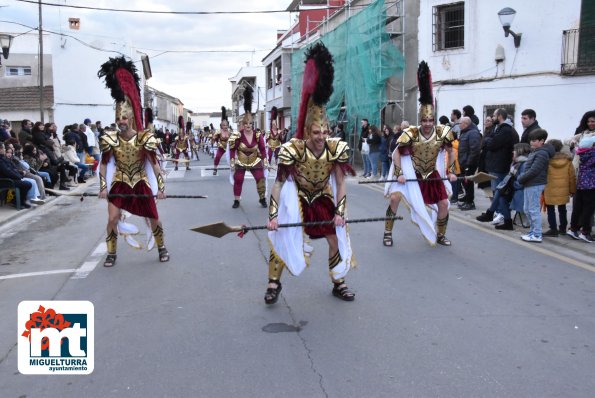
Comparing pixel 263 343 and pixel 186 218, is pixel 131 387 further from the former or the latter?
pixel 186 218

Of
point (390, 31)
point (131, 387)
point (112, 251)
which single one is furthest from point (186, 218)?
point (390, 31)

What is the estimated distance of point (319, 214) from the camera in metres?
5.25

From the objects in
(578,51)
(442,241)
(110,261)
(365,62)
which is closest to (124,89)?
(110,261)

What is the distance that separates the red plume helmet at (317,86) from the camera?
16.3 ft

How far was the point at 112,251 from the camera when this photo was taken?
22.5 feet

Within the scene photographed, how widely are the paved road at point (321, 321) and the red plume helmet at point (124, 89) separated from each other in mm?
1820

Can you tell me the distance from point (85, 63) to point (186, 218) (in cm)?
2758

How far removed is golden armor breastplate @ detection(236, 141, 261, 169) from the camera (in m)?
11.7

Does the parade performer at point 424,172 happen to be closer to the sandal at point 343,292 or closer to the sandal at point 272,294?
the sandal at point 343,292

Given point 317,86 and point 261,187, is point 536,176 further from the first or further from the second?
point 261,187

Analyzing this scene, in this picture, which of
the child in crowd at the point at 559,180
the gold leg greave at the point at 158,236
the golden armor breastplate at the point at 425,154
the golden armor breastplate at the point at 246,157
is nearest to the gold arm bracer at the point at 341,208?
the golden armor breastplate at the point at 425,154

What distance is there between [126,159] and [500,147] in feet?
19.4

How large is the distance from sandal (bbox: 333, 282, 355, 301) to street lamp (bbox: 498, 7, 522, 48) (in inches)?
466

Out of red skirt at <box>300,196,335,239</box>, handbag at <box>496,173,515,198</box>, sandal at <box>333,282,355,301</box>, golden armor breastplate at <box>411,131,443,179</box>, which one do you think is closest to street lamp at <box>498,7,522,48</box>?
handbag at <box>496,173,515,198</box>
